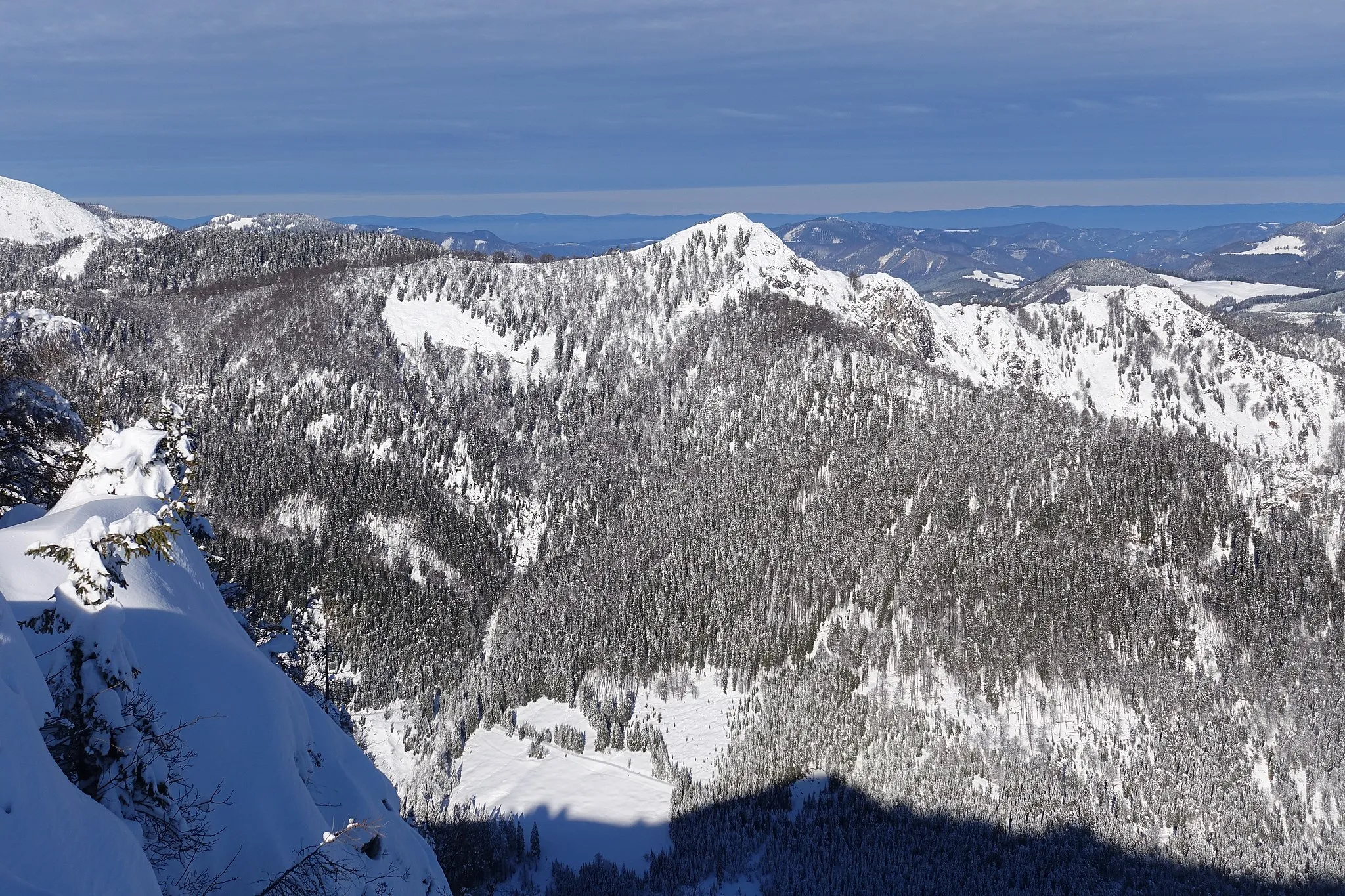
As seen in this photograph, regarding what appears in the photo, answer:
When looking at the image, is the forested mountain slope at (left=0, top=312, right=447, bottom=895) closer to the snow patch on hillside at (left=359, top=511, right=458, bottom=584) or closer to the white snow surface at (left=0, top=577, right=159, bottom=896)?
the white snow surface at (left=0, top=577, right=159, bottom=896)

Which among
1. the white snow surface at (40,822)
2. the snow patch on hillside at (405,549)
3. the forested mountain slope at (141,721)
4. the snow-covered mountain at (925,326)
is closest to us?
the white snow surface at (40,822)

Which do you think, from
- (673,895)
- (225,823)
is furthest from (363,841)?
(673,895)

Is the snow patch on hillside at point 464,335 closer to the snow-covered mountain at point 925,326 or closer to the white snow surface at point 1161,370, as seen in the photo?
the snow-covered mountain at point 925,326

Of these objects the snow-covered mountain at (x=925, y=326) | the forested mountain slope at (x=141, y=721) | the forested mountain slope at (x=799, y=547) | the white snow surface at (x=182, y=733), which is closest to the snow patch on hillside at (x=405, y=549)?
the forested mountain slope at (x=799, y=547)

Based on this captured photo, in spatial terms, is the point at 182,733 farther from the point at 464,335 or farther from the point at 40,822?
the point at 464,335

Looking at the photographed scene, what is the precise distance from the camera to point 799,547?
132m

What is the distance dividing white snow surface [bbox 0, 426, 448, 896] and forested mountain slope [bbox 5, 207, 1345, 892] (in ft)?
142

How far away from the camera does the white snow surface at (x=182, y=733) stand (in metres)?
10.8

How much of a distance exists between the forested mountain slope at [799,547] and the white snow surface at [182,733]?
142 ft

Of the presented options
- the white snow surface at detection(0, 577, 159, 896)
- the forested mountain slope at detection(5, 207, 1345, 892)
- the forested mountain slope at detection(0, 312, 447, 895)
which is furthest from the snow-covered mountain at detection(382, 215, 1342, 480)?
the white snow surface at detection(0, 577, 159, 896)

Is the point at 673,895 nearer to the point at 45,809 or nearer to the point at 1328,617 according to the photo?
the point at 45,809

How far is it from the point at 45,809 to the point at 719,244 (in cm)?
19498

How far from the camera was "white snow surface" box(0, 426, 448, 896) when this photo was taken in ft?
35.3

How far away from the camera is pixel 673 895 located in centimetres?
7681
